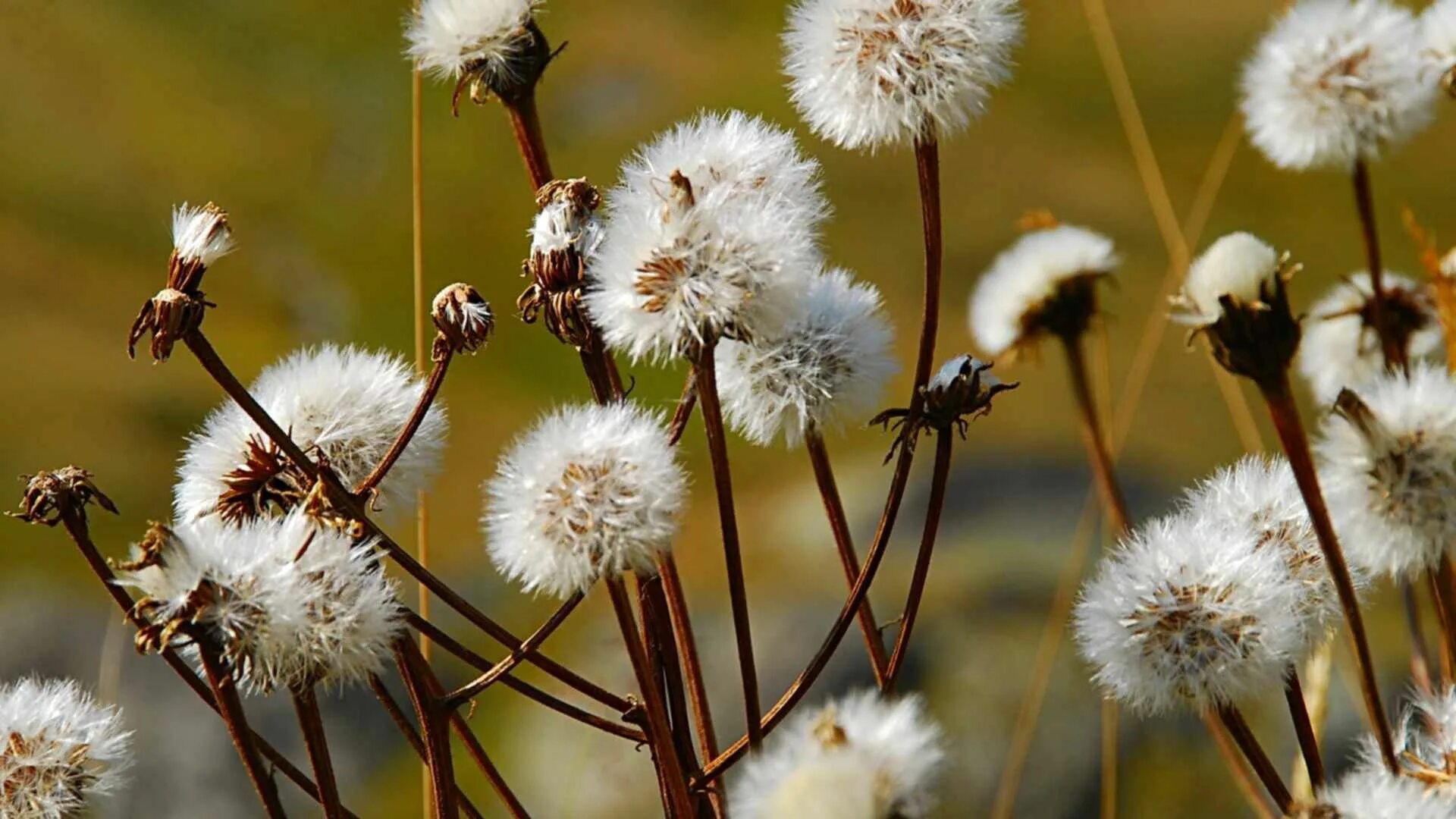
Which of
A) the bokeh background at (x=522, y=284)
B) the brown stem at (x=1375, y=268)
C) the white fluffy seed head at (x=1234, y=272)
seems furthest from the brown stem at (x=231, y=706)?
the bokeh background at (x=522, y=284)

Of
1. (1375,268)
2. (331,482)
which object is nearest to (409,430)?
(331,482)

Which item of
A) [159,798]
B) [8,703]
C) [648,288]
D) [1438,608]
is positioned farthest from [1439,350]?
[159,798]

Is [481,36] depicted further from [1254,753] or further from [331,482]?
[1254,753]

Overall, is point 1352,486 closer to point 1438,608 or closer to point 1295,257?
point 1438,608

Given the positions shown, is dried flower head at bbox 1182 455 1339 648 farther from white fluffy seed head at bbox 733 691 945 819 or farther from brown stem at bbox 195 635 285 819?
brown stem at bbox 195 635 285 819

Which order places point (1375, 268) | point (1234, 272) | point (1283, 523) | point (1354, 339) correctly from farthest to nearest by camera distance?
point (1354, 339), point (1375, 268), point (1283, 523), point (1234, 272)

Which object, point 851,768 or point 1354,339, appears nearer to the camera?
point 851,768

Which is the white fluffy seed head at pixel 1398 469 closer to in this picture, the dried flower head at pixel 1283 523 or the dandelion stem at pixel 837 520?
the dried flower head at pixel 1283 523
